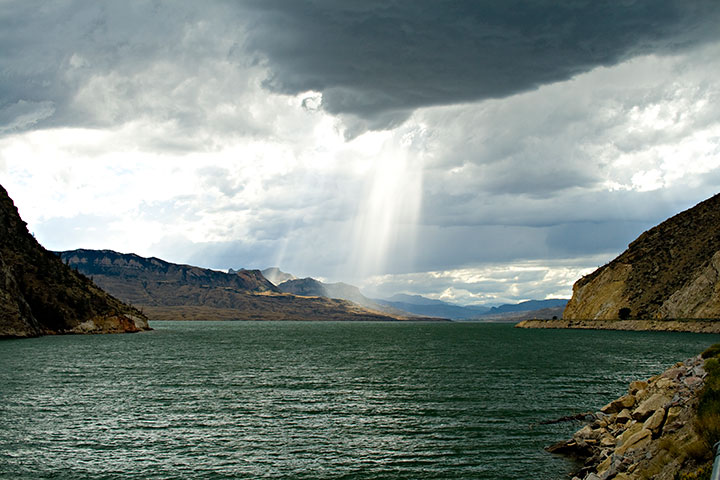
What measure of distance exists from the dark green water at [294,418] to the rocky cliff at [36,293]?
70.8 m

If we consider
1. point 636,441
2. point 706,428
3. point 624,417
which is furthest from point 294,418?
point 706,428

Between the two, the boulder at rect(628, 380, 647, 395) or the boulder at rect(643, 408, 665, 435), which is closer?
the boulder at rect(643, 408, 665, 435)

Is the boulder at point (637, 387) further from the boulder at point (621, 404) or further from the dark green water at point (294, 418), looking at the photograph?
the dark green water at point (294, 418)

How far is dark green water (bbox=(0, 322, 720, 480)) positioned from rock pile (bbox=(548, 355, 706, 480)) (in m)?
2.43

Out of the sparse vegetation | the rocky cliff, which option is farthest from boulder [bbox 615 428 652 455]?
the rocky cliff

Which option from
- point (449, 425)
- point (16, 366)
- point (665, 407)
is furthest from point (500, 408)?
point (16, 366)

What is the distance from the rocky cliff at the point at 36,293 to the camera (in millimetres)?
143000

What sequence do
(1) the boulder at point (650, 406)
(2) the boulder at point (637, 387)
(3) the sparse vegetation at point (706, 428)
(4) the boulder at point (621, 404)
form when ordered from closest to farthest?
1. (3) the sparse vegetation at point (706, 428)
2. (1) the boulder at point (650, 406)
3. (4) the boulder at point (621, 404)
4. (2) the boulder at point (637, 387)

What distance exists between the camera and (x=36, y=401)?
5106 centimetres

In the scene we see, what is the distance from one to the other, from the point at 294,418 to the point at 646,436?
26462 millimetres

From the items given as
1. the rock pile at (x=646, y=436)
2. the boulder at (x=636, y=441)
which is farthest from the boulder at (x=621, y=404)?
the boulder at (x=636, y=441)

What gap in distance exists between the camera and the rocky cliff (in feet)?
469

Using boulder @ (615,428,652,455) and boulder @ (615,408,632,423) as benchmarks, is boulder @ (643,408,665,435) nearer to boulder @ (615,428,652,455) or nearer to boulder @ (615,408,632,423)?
boulder @ (615,428,652,455)

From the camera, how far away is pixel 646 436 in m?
26.9
